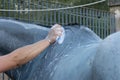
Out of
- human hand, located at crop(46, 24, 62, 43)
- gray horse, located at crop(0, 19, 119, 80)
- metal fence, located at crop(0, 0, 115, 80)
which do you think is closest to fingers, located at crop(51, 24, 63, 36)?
human hand, located at crop(46, 24, 62, 43)

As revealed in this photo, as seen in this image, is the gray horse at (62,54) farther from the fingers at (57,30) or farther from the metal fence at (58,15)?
the metal fence at (58,15)

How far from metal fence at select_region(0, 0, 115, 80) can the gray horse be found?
6.17 ft

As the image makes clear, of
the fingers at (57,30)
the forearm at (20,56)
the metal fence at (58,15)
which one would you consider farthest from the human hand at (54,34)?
the metal fence at (58,15)

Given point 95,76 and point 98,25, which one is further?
point 98,25

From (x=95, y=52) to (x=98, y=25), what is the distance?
5543 millimetres

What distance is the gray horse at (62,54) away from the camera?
2151 millimetres

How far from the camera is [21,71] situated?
9.29 feet

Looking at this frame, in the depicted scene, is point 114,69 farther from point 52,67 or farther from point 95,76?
point 52,67

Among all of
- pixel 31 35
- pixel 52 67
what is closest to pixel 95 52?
pixel 52 67

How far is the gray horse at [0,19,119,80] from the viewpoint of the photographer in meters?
2.15

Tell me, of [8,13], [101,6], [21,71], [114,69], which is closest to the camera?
[114,69]

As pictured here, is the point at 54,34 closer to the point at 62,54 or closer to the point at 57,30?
the point at 57,30

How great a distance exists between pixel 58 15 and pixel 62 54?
4.02 m

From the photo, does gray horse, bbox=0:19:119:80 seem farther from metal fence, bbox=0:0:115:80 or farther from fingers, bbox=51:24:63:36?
metal fence, bbox=0:0:115:80
